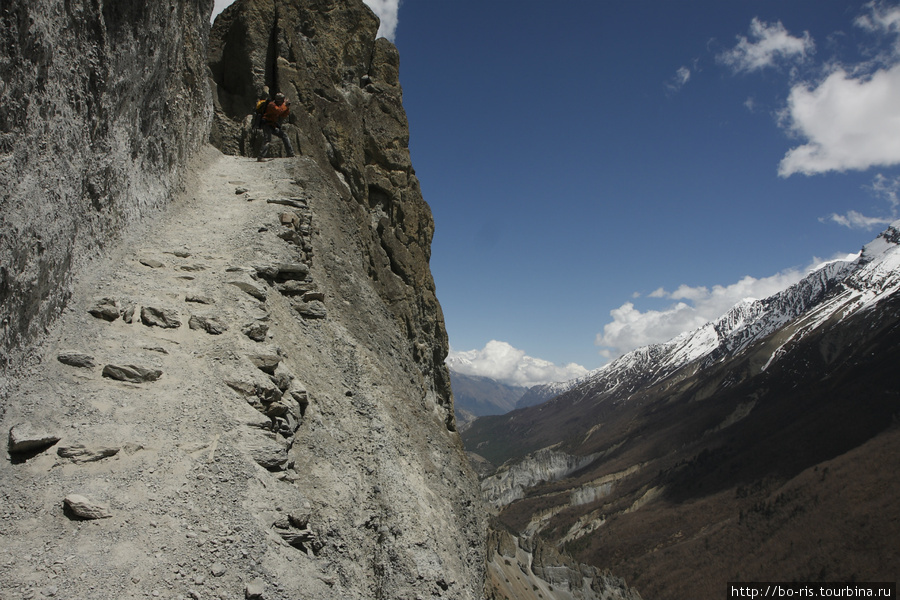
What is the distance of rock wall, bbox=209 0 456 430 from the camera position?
2086 centimetres

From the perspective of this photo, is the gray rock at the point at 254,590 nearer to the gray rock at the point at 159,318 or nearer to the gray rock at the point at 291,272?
the gray rock at the point at 159,318

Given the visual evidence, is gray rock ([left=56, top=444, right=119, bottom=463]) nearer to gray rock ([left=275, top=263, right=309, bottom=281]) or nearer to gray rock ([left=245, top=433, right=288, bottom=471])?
gray rock ([left=245, top=433, right=288, bottom=471])

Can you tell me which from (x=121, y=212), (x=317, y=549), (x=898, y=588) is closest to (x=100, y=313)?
(x=121, y=212)

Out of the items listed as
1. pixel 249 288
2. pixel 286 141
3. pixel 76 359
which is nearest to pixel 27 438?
pixel 76 359

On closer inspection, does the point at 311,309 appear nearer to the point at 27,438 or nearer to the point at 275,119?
the point at 27,438

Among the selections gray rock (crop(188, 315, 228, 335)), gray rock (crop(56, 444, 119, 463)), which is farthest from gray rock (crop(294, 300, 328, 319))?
gray rock (crop(56, 444, 119, 463))

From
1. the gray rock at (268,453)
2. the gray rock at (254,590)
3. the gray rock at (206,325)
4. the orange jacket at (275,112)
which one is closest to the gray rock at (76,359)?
the gray rock at (206,325)

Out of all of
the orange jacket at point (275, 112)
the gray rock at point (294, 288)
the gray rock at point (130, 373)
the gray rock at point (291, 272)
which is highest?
the orange jacket at point (275, 112)

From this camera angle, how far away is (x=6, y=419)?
19.3 feet

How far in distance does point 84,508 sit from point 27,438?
3.77 feet

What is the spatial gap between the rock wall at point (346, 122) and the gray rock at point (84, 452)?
1377 centimetres

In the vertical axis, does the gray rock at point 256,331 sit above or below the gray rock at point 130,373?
above

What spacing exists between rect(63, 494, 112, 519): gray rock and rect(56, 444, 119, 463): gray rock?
59 centimetres

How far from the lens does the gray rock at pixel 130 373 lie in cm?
704
